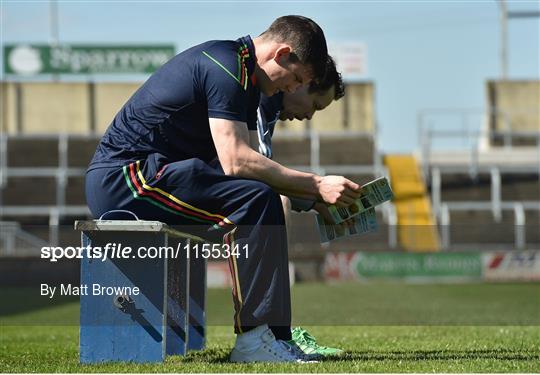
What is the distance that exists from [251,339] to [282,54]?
4.50ft

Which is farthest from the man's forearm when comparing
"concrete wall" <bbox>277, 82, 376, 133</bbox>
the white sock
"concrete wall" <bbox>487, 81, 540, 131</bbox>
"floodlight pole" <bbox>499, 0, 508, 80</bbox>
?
"floodlight pole" <bbox>499, 0, 508, 80</bbox>

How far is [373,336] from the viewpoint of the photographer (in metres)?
8.49

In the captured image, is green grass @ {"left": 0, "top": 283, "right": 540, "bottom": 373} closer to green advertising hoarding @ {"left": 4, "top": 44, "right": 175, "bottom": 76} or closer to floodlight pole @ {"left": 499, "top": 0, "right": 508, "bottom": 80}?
green advertising hoarding @ {"left": 4, "top": 44, "right": 175, "bottom": 76}

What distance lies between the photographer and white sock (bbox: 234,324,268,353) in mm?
5613

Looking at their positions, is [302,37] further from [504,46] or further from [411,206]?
[504,46]

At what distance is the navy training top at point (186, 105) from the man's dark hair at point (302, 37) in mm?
166

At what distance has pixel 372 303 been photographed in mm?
16297

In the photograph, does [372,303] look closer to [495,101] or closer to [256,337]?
[256,337]

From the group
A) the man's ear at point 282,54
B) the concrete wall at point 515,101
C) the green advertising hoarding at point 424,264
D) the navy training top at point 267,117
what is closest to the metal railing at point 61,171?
the green advertising hoarding at point 424,264

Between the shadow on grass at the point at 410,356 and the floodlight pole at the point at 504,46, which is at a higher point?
the floodlight pole at the point at 504,46

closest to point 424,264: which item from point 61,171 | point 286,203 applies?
point 61,171

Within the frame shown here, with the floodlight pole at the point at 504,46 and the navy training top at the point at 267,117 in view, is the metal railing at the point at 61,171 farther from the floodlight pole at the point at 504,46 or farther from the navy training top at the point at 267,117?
the navy training top at the point at 267,117

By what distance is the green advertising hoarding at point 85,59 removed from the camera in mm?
39062

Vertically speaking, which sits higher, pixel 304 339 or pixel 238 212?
pixel 238 212
